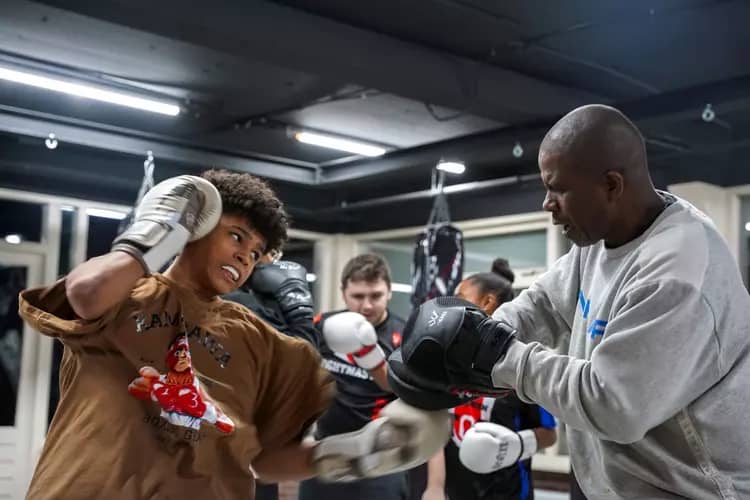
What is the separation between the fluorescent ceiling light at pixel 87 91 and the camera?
565cm

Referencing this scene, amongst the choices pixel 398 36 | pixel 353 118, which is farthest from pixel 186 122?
pixel 398 36

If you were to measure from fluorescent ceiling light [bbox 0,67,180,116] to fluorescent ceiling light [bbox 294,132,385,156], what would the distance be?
1.01 metres

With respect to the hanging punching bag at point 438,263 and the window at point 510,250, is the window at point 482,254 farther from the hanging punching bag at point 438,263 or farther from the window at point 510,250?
the hanging punching bag at point 438,263

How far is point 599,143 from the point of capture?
1.67 m

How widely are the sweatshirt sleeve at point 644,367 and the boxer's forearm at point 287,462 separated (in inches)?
22.8

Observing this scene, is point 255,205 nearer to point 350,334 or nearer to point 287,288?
point 350,334

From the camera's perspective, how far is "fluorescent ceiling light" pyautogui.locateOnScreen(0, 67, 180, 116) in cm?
565

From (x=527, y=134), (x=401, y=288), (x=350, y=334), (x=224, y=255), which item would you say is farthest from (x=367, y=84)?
(x=401, y=288)

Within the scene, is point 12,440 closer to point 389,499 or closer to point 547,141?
point 389,499

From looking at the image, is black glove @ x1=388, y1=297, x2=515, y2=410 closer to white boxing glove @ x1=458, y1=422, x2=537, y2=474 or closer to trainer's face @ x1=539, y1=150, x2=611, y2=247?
trainer's face @ x1=539, y1=150, x2=611, y2=247

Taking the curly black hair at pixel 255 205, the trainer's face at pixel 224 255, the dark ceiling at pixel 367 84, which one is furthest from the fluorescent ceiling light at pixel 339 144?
the trainer's face at pixel 224 255

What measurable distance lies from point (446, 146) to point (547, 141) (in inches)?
192

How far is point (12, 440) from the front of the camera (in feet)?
23.4

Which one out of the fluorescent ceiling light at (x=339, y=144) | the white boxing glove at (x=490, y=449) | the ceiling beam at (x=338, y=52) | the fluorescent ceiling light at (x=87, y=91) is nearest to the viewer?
the white boxing glove at (x=490, y=449)
